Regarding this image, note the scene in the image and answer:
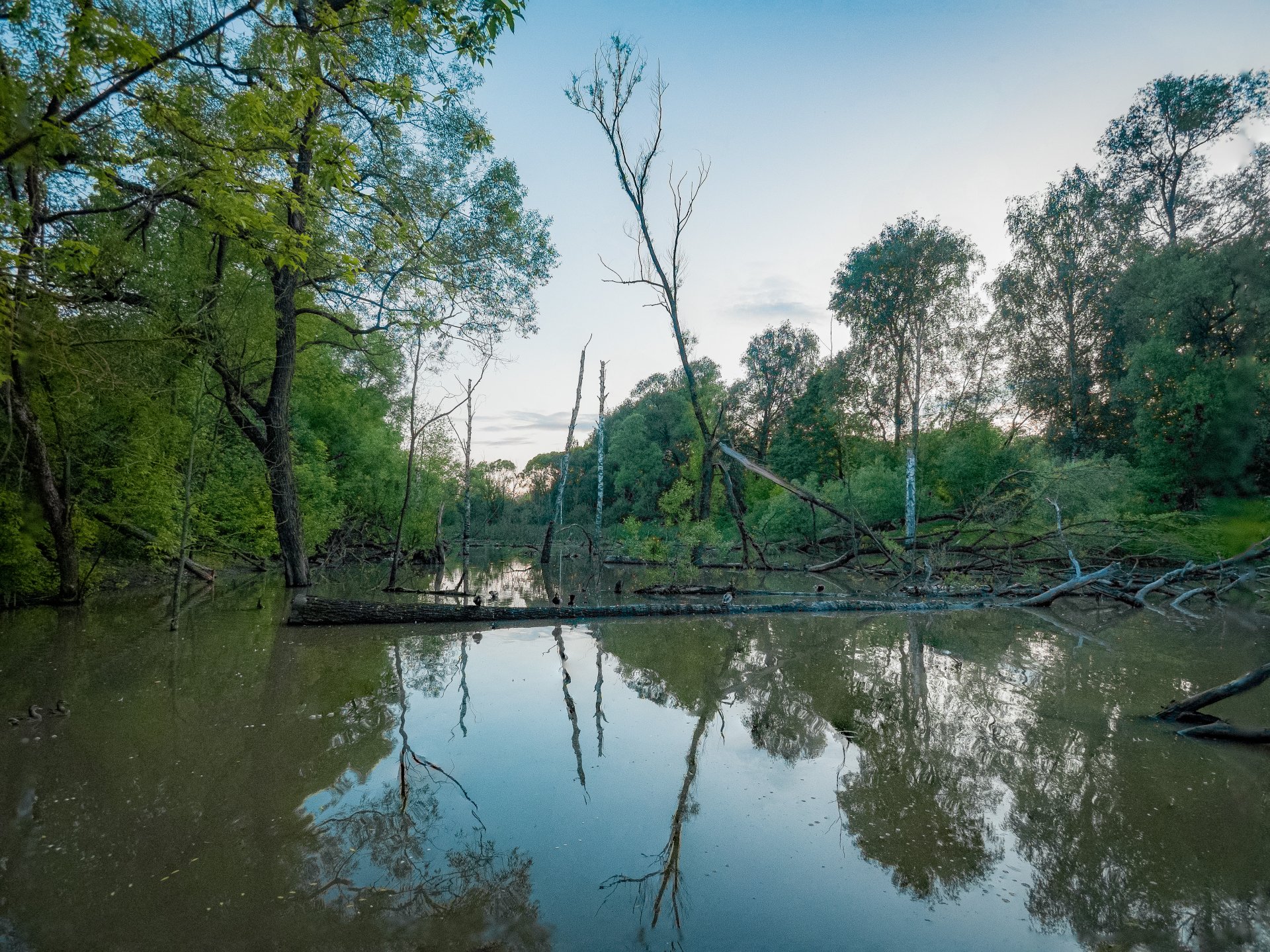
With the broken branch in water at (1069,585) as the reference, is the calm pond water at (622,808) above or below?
below

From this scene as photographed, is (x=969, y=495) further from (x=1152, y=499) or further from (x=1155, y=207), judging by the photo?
(x=1152, y=499)

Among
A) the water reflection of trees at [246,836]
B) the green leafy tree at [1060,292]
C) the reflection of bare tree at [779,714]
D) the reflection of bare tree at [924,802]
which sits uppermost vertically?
the green leafy tree at [1060,292]

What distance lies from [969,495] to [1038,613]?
12.7 meters

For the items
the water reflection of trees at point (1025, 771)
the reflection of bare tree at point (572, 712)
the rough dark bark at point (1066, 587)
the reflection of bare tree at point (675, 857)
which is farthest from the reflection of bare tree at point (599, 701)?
the rough dark bark at point (1066, 587)

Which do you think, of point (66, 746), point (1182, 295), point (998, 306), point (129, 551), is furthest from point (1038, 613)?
point (998, 306)

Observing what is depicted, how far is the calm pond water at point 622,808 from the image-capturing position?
2514 millimetres

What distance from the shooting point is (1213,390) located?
1710 millimetres

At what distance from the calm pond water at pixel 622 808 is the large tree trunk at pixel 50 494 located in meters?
3.34

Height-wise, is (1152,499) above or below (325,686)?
above

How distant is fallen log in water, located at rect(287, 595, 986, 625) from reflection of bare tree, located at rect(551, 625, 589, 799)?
4.67 feet

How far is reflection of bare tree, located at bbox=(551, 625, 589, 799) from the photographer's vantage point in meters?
3.93

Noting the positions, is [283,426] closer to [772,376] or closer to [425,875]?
[425,875]

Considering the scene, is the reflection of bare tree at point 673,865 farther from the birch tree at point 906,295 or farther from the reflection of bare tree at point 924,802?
the birch tree at point 906,295

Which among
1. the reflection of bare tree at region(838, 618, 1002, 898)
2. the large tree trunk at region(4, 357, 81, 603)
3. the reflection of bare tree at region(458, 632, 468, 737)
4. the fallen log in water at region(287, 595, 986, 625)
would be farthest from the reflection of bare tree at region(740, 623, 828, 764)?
the large tree trunk at region(4, 357, 81, 603)
